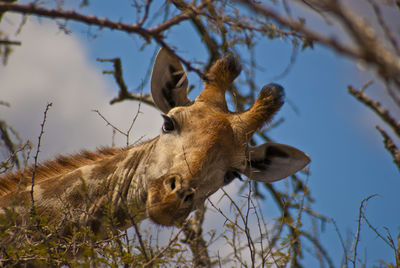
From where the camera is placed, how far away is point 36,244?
3.74 metres

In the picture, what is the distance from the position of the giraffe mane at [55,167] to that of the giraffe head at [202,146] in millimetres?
791

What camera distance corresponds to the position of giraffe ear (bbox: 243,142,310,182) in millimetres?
5514

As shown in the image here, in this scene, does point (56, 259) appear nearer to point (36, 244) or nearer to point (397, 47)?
point (36, 244)

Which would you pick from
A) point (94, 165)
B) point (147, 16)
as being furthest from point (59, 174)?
point (147, 16)

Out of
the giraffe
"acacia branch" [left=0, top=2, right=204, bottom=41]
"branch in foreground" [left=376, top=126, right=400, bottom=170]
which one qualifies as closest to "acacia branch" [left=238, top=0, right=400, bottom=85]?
"acacia branch" [left=0, top=2, right=204, bottom=41]

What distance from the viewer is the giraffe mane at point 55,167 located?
4.90m

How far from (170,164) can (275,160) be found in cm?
171

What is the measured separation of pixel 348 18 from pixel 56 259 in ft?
11.2

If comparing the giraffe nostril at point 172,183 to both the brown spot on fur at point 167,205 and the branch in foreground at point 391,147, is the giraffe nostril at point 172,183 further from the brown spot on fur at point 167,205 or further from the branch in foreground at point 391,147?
the branch in foreground at point 391,147

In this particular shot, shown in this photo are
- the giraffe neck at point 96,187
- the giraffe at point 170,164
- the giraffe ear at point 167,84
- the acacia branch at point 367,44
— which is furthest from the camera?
the giraffe ear at point 167,84

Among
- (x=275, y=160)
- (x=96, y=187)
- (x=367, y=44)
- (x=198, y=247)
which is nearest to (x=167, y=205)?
(x=96, y=187)

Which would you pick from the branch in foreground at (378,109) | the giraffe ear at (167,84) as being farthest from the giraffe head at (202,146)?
the branch in foreground at (378,109)

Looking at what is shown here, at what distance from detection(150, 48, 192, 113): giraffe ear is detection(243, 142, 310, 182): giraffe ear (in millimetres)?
1114

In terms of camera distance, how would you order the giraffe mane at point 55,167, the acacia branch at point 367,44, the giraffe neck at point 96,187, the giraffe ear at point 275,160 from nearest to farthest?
the acacia branch at point 367,44
the giraffe neck at point 96,187
the giraffe mane at point 55,167
the giraffe ear at point 275,160
